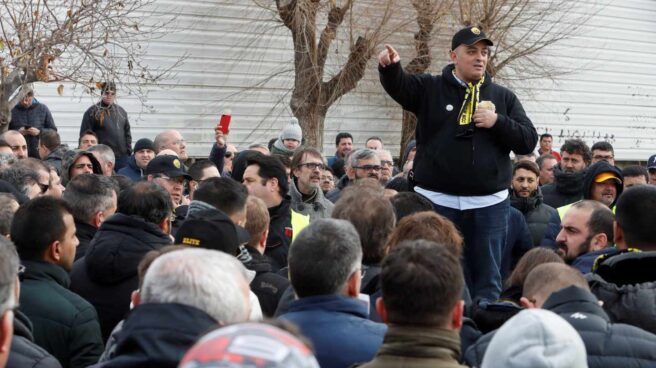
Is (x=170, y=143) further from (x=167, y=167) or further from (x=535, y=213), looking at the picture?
(x=535, y=213)

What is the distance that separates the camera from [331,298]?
Result: 3.99 metres

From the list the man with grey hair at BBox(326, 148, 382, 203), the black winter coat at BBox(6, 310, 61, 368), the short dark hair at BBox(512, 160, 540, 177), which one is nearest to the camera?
the black winter coat at BBox(6, 310, 61, 368)

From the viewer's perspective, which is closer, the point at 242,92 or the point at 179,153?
the point at 179,153

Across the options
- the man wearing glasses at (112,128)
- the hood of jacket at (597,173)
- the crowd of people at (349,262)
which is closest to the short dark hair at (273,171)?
the crowd of people at (349,262)

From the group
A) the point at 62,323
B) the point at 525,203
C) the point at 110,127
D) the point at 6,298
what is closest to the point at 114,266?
the point at 62,323

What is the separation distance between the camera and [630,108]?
24797 mm

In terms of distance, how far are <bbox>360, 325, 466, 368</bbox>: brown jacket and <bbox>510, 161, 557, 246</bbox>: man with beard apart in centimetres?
576

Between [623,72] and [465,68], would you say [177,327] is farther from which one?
[623,72]

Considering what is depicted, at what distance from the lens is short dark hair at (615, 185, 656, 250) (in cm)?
528

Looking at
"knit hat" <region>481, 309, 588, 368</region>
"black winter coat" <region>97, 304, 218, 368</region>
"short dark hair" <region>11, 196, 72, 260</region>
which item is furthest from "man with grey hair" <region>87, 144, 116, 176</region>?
"knit hat" <region>481, 309, 588, 368</region>

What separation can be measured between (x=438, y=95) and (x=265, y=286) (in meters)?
2.11

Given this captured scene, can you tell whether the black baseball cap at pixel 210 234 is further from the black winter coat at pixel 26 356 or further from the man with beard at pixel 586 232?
the man with beard at pixel 586 232

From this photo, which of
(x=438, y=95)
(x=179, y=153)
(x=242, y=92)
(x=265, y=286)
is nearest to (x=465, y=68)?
(x=438, y=95)

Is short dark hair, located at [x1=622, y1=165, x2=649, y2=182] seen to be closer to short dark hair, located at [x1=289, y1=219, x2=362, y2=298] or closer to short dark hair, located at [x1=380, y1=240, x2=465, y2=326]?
short dark hair, located at [x1=289, y1=219, x2=362, y2=298]
